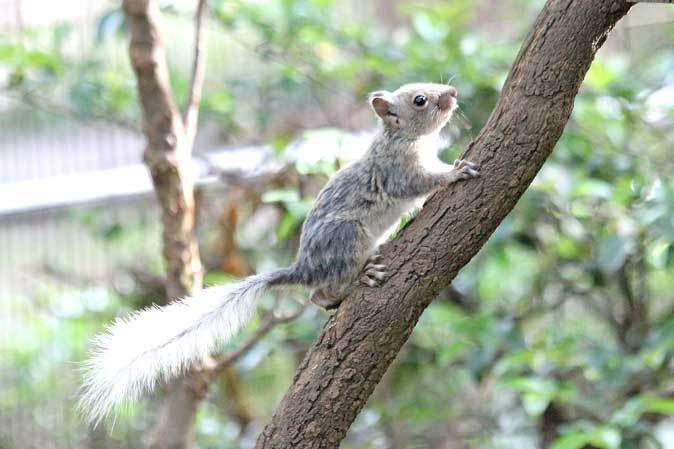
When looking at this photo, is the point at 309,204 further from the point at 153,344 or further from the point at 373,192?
the point at 153,344

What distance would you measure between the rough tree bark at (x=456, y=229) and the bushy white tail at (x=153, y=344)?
33 cm

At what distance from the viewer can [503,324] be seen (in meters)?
3.78

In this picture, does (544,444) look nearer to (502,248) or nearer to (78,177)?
(502,248)

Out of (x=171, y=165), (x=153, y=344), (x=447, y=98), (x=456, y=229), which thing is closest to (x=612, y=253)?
(x=447, y=98)

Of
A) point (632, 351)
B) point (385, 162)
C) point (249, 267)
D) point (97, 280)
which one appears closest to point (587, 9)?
point (385, 162)

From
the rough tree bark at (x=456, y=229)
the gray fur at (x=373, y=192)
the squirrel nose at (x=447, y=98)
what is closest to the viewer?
the rough tree bark at (x=456, y=229)

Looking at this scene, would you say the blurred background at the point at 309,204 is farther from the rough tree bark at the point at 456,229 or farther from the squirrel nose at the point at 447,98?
the rough tree bark at the point at 456,229

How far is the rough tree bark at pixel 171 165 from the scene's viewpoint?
321cm

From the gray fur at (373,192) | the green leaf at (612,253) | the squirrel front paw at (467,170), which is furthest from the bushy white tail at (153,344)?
the green leaf at (612,253)

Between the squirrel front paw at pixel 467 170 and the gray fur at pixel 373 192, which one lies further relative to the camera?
the gray fur at pixel 373 192

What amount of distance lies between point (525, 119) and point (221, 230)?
2.44m

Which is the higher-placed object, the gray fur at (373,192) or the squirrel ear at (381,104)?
the squirrel ear at (381,104)

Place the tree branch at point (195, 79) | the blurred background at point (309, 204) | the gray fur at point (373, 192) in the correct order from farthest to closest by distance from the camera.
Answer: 1. the blurred background at point (309, 204)
2. the tree branch at point (195, 79)
3. the gray fur at point (373, 192)

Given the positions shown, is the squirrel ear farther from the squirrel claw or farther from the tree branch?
the squirrel claw
